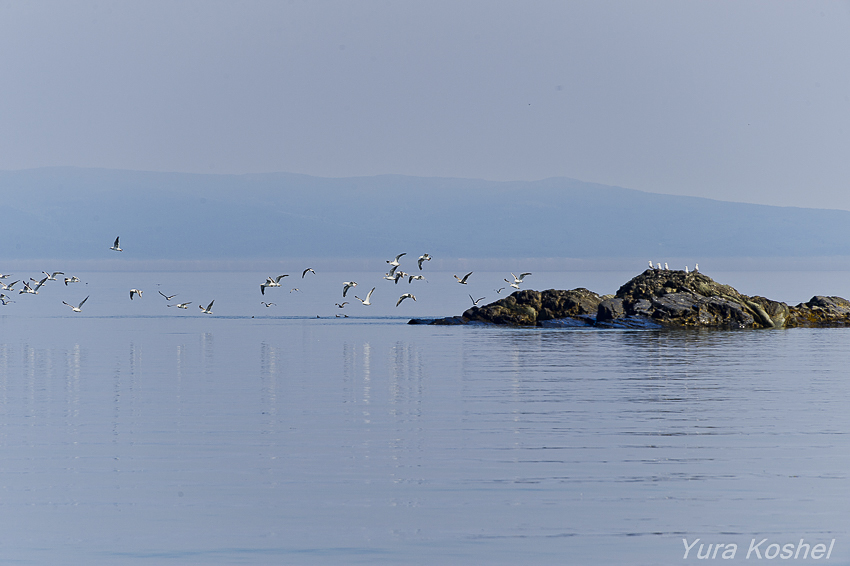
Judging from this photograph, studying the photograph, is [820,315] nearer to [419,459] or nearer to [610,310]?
[610,310]

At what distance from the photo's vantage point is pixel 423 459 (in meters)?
22.7

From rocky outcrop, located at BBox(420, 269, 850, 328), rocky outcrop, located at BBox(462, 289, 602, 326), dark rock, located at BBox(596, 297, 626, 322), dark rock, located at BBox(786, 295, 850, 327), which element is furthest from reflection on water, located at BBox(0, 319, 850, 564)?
dark rock, located at BBox(786, 295, 850, 327)

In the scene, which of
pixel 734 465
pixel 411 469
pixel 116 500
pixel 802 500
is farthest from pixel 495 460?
pixel 116 500

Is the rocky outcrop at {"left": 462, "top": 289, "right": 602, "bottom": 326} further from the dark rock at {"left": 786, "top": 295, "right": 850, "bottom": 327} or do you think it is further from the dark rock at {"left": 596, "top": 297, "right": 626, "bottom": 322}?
the dark rock at {"left": 786, "top": 295, "right": 850, "bottom": 327}

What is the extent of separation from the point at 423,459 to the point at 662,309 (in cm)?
4603

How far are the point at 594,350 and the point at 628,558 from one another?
3643 cm

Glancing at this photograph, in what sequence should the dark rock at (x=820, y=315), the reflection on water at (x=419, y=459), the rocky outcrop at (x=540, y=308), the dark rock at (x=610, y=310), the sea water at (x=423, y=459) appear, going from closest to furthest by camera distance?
the sea water at (x=423, y=459), the reflection on water at (x=419, y=459), the dark rock at (x=610, y=310), the rocky outcrop at (x=540, y=308), the dark rock at (x=820, y=315)

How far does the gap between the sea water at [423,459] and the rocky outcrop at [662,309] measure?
61.0ft

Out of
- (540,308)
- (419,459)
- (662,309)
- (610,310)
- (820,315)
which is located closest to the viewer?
(419,459)

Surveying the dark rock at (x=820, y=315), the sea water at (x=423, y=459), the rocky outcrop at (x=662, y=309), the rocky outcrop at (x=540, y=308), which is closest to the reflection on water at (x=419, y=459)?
the sea water at (x=423, y=459)

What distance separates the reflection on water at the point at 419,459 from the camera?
16531mm

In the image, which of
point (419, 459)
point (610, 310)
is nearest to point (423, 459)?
point (419, 459)

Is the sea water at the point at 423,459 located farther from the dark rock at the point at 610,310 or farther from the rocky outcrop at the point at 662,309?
the dark rock at the point at 610,310

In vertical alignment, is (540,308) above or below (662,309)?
above
